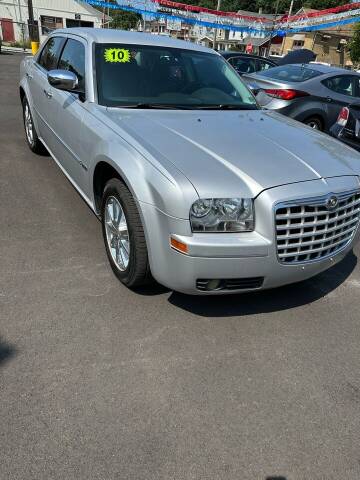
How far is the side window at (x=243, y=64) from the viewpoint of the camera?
10602 mm

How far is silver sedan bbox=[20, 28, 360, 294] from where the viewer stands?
90.7 inches

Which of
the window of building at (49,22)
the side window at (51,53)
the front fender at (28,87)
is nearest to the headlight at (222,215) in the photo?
the side window at (51,53)

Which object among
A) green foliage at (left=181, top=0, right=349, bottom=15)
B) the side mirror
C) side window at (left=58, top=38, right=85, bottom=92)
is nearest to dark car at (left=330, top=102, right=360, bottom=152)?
side window at (left=58, top=38, right=85, bottom=92)

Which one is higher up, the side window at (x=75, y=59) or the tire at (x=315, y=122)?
the side window at (x=75, y=59)

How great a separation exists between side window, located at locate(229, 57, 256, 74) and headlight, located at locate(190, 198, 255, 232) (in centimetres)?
938

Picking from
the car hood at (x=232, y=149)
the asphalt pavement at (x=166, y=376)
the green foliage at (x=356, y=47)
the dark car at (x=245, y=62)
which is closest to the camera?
the asphalt pavement at (x=166, y=376)

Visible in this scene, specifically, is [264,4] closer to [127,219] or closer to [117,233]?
[117,233]

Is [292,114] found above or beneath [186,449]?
Answer: above

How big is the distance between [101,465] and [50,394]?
500 mm

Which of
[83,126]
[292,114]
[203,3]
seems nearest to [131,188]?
[83,126]

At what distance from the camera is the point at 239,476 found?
179cm

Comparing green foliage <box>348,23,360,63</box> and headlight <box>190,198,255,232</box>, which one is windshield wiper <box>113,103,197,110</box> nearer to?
headlight <box>190,198,255,232</box>

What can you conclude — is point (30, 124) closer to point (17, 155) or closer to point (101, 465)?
point (17, 155)

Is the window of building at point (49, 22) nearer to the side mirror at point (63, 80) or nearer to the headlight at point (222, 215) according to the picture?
the side mirror at point (63, 80)
